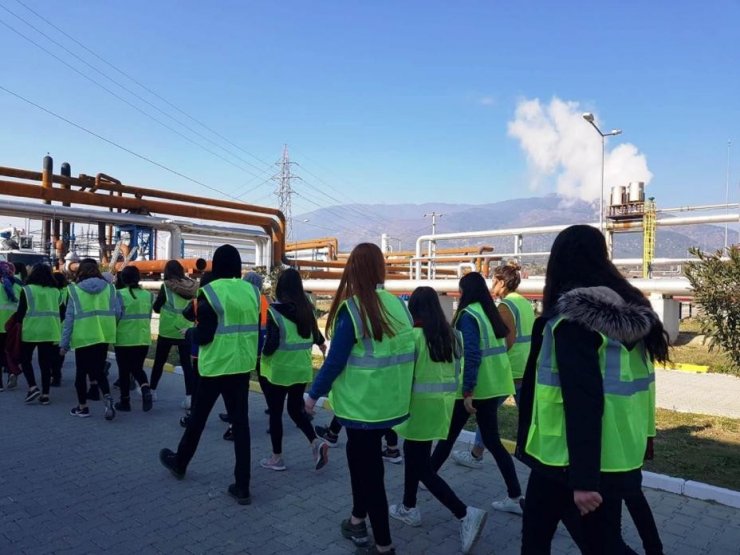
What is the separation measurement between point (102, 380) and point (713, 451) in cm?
688

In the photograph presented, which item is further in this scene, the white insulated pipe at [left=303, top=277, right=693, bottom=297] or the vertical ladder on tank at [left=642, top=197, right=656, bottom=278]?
the vertical ladder on tank at [left=642, top=197, right=656, bottom=278]

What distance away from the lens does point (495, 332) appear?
448cm

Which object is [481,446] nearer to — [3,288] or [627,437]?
[627,437]

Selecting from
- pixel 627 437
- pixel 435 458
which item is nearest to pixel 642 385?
pixel 627 437

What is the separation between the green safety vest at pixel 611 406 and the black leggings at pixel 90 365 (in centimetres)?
587

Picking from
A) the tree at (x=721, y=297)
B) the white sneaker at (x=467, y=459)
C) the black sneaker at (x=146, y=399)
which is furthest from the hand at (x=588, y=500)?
the black sneaker at (x=146, y=399)

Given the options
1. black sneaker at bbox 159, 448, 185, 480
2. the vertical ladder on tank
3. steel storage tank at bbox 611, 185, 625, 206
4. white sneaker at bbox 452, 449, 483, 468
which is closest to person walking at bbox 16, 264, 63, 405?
black sneaker at bbox 159, 448, 185, 480

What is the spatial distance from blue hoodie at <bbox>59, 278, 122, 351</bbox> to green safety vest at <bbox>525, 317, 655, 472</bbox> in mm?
5915

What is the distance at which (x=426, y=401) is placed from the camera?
385cm

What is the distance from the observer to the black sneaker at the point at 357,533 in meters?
3.79

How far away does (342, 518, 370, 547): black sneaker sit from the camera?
379 centimetres

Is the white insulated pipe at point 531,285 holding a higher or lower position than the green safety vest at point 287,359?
higher

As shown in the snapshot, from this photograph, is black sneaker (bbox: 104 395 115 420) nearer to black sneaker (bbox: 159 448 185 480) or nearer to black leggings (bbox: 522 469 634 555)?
black sneaker (bbox: 159 448 185 480)

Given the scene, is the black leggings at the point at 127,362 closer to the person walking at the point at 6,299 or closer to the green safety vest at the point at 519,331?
the person walking at the point at 6,299
